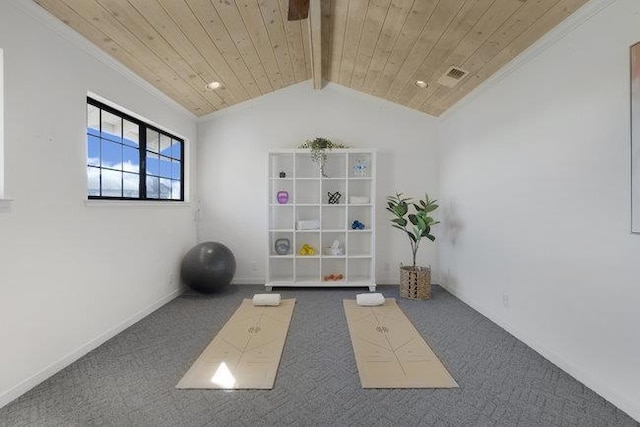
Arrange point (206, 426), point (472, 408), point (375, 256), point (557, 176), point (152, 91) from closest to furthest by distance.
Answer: point (206, 426) → point (472, 408) → point (557, 176) → point (152, 91) → point (375, 256)

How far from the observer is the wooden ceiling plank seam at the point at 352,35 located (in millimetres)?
2682

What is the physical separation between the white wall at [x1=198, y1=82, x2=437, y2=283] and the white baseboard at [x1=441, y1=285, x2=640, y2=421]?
1773 mm

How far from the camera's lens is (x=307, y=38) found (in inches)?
133

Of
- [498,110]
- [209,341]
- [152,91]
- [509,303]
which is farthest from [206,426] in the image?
[498,110]

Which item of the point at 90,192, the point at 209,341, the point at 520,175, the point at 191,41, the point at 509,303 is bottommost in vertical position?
the point at 209,341

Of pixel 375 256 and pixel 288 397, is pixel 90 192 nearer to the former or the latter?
pixel 288 397

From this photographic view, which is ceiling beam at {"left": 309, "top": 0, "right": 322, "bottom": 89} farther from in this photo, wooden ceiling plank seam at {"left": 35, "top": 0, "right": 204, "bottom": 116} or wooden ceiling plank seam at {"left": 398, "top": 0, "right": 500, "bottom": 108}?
wooden ceiling plank seam at {"left": 35, "top": 0, "right": 204, "bottom": 116}

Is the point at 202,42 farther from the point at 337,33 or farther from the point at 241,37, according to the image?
the point at 337,33

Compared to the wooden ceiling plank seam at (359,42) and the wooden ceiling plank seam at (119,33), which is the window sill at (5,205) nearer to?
the wooden ceiling plank seam at (119,33)

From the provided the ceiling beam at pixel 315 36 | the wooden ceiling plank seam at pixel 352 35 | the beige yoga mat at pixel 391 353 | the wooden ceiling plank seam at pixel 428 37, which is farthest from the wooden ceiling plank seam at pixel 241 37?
the beige yoga mat at pixel 391 353

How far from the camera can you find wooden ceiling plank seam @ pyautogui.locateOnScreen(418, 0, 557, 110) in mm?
2137

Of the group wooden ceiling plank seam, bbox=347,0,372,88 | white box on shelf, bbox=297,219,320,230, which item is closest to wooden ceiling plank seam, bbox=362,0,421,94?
wooden ceiling plank seam, bbox=347,0,372,88

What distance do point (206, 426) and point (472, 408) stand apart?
59.9 inches

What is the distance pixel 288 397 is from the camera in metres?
1.93
